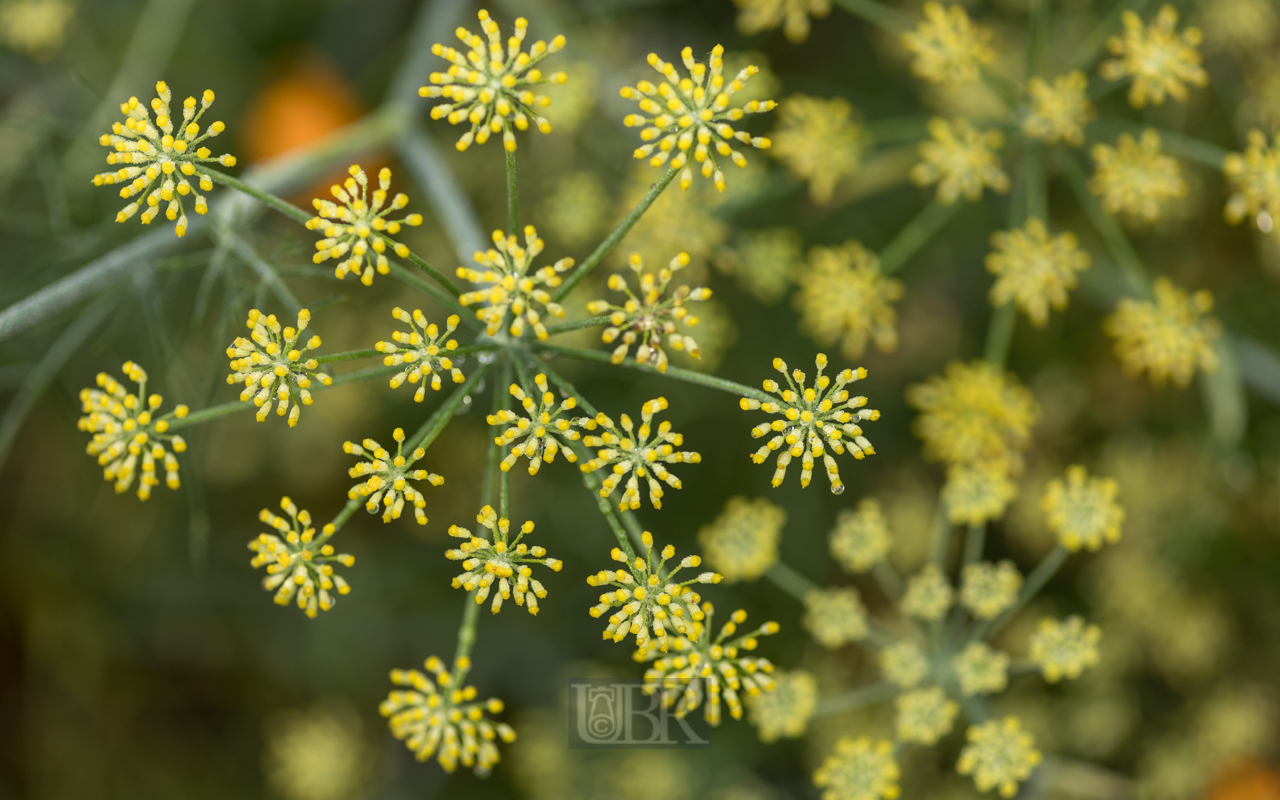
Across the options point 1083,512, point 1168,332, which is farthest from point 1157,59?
point 1083,512

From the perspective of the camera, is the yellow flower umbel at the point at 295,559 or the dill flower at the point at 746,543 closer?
the yellow flower umbel at the point at 295,559

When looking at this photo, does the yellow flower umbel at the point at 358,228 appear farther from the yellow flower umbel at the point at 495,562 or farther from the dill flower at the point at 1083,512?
the dill flower at the point at 1083,512

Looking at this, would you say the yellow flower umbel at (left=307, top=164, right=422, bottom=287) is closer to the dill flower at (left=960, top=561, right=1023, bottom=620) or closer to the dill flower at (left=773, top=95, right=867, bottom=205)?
the dill flower at (left=773, top=95, right=867, bottom=205)

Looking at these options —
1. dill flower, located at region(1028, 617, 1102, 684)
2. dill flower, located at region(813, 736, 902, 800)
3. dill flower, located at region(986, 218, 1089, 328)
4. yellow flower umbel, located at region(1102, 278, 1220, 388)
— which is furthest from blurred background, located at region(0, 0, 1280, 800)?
dill flower, located at region(1028, 617, 1102, 684)

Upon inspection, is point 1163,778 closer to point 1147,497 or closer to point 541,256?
point 1147,497

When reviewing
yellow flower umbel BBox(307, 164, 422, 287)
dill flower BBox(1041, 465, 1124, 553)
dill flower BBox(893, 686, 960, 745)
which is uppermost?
dill flower BBox(1041, 465, 1124, 553)

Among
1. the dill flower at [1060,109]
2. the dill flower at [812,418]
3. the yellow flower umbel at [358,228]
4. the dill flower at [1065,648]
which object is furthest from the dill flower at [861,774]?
the dill flower at [1060,109]

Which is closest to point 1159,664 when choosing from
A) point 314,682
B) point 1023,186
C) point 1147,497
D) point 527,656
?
point 1147,497
